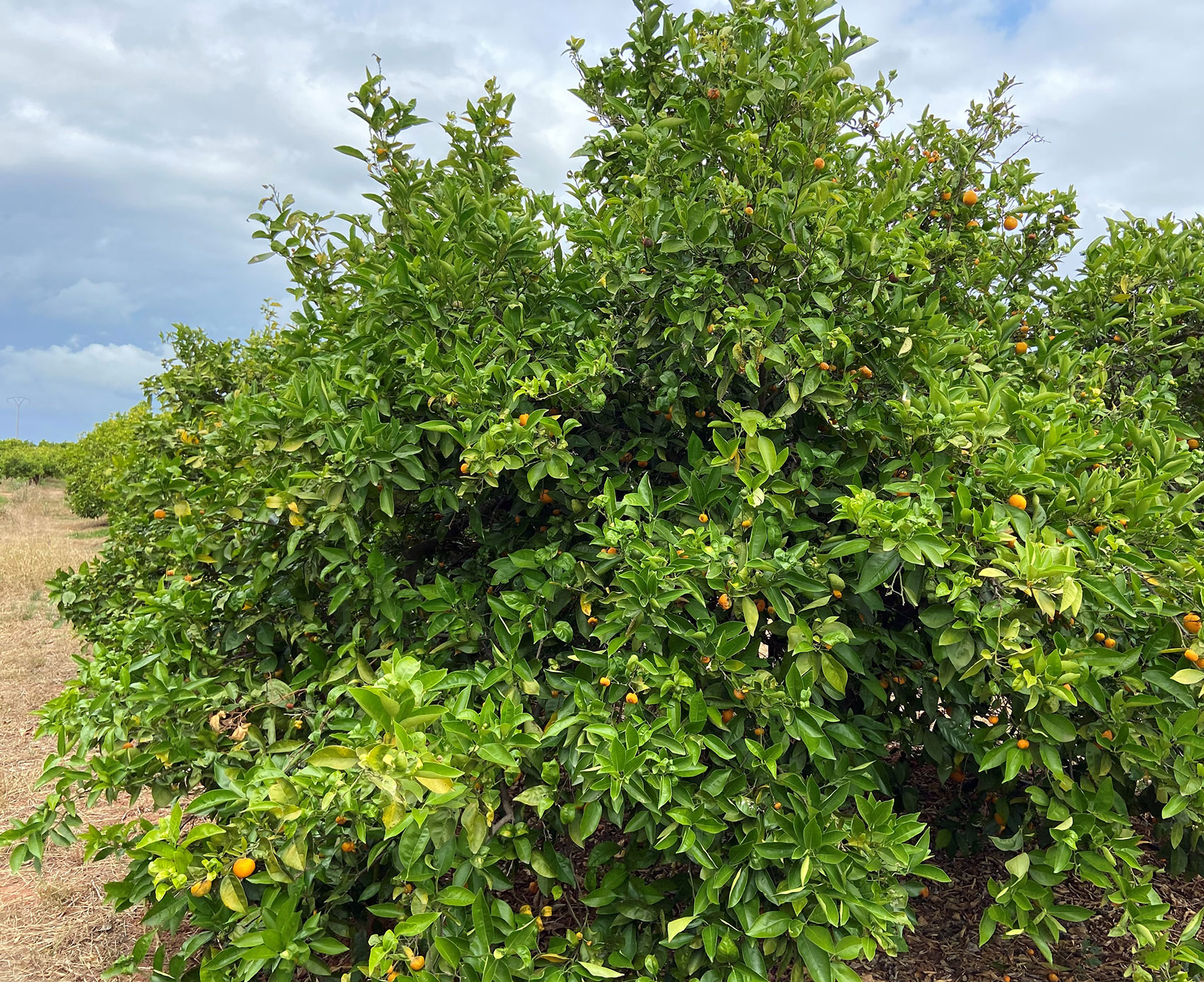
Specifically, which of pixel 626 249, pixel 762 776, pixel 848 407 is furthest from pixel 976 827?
pixel 626 249

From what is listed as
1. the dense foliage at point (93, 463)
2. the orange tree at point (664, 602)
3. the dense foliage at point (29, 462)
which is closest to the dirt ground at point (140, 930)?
the orange tree at point (664, 602)

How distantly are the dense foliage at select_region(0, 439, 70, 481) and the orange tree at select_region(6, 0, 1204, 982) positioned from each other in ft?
88.9

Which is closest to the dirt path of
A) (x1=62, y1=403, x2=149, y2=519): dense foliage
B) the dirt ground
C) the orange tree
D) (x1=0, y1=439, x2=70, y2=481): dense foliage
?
the dirt ground

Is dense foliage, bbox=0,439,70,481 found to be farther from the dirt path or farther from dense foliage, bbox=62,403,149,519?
the dirt path

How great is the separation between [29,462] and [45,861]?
91.8 feet

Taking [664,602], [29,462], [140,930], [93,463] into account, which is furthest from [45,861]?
[29,462]

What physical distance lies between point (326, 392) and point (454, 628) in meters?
0.85

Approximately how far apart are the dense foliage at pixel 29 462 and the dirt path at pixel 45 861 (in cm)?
1872

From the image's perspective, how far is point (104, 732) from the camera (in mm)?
2605

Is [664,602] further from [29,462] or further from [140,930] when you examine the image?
[29,462]

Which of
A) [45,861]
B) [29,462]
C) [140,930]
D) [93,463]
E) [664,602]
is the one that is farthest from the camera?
[29,462]

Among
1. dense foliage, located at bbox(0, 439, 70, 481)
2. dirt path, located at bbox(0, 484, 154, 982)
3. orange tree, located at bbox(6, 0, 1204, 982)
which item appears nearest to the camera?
orange tree, located at bbox(6, 0, 1204, 982)

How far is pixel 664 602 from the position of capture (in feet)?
6.58

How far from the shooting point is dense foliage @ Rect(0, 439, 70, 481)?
26.0 meters
